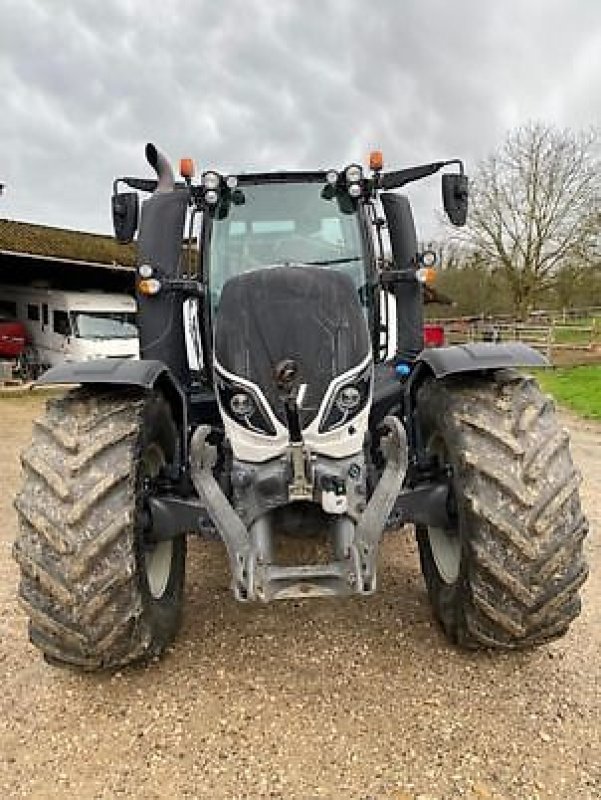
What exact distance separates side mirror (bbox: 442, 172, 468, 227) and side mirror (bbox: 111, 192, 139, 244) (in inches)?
71.4

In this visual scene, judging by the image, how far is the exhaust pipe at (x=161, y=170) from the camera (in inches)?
158

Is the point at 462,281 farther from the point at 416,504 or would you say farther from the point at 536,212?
the point at 416,504

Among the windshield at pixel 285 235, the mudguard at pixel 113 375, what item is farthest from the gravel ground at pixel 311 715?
the windshield at pixel 285 235

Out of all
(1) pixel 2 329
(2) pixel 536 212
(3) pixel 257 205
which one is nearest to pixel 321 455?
(3) pixel 257 205

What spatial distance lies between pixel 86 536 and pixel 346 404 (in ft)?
3.54

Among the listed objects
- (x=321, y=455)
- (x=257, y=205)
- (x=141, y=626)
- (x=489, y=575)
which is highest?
(x=257, y=205)

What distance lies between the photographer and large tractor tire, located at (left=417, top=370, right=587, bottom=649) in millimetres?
2664

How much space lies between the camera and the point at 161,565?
336 cm

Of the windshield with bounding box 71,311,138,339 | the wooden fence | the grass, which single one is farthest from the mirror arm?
the windshield with bounding box 71,311,138,339

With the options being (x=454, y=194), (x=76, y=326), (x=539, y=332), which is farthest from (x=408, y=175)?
(x=539, y=332)

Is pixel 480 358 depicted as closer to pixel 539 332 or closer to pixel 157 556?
pixel 157 556

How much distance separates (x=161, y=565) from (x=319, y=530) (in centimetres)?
83

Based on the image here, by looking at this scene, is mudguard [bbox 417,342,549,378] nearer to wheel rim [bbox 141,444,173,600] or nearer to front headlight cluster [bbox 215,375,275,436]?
front headlight cluster [bbox 215,375,275,436]

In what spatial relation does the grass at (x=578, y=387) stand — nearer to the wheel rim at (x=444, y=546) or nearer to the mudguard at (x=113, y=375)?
the wheel rim at (x=444, y=546)
